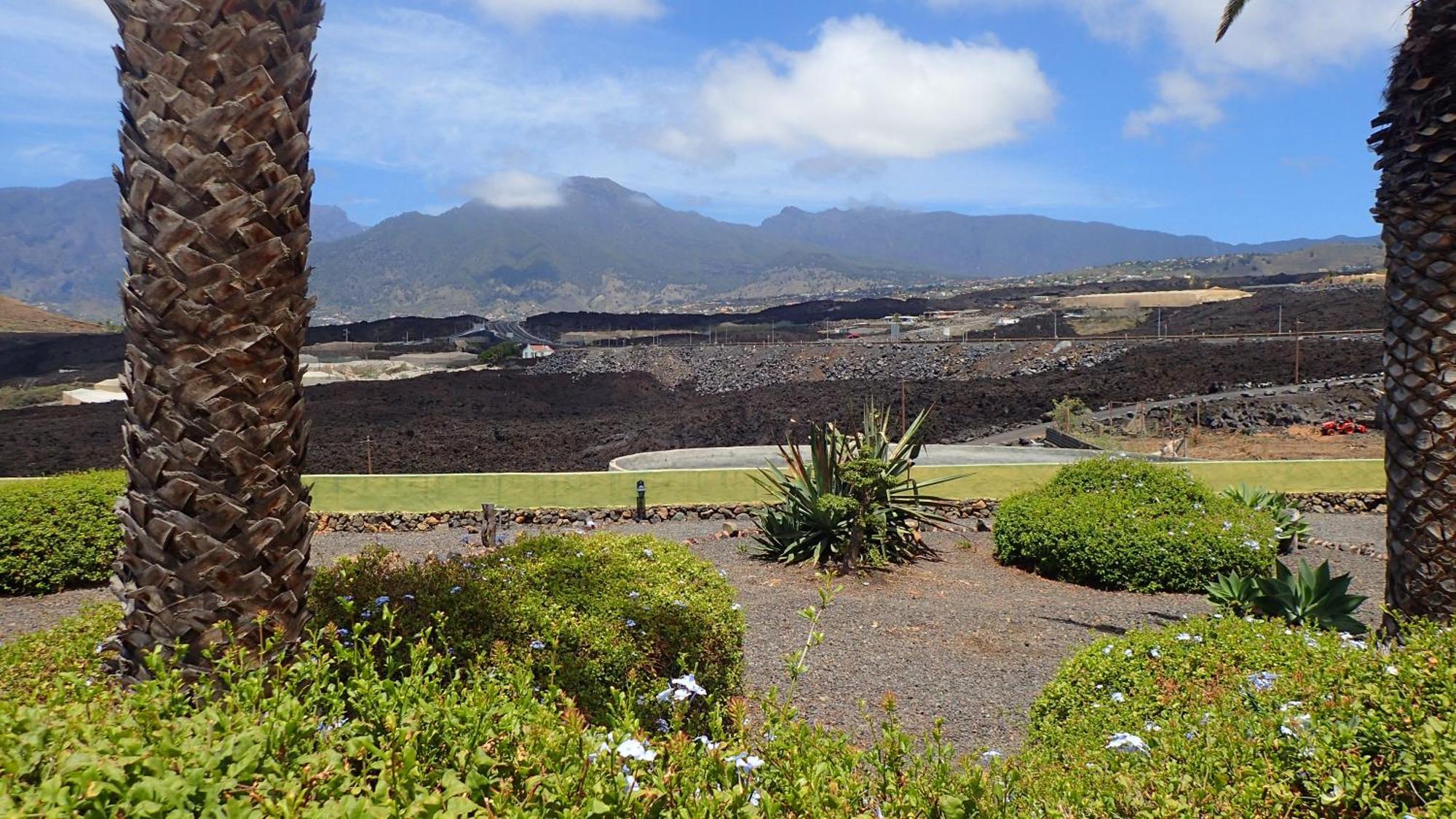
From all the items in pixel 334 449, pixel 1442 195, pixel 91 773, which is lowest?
pixel 334 449

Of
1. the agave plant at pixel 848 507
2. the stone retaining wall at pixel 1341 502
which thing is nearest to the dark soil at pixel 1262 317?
the stone retaining wall at pixel 1341 502

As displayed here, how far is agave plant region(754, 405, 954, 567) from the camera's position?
8.61 meters

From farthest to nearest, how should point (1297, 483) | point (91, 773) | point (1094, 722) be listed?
point (1297, 483) < point (1094, 722) < point (91, 773)

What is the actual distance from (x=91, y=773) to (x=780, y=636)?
16.7 feet

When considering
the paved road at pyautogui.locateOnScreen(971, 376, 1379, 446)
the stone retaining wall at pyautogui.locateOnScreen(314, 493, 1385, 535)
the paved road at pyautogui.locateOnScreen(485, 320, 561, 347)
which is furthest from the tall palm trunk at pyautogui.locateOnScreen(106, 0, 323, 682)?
the paved road at pyautogui.locateOnScreen(485, 320, 561, 347)

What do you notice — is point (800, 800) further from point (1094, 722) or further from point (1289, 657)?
point (1289, 657)

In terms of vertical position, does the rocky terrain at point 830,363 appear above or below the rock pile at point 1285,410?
above

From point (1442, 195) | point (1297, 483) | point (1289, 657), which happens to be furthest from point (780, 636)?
point (1297, 483)

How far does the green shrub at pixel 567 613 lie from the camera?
4000 millimetres

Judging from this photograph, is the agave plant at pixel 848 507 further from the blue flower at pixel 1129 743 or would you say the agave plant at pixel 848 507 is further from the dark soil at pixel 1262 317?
Result: the dark soil at pixel 1262 317

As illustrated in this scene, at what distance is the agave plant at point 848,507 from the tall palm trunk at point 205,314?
20.1 ft

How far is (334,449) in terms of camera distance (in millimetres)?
21156

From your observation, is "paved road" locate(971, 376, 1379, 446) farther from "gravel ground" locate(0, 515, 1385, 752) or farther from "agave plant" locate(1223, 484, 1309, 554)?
"gravel ground" locate(0, 515, 1385, 752)

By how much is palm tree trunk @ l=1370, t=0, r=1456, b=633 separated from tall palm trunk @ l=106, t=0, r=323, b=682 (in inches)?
194
